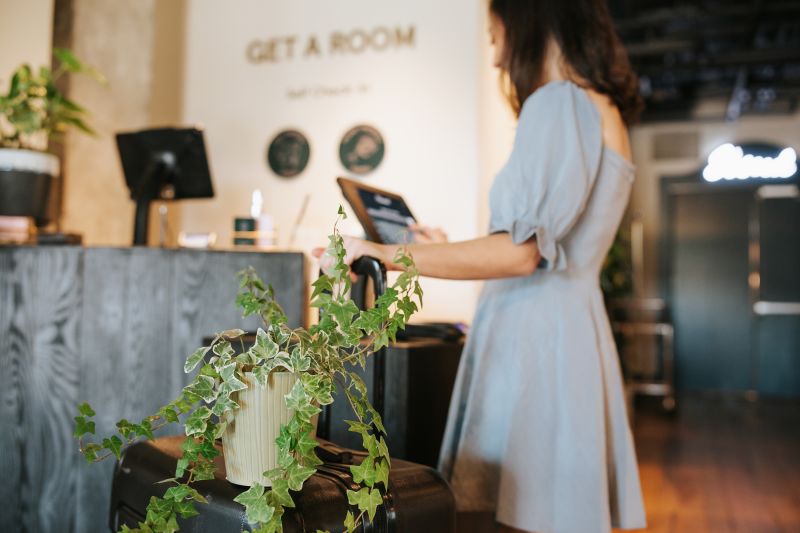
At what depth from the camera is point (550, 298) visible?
130 cm

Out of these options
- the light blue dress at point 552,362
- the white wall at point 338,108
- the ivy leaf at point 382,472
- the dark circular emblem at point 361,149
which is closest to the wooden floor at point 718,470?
the light blue dress at point 552,362

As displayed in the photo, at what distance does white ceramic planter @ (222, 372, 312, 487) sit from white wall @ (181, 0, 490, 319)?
7.84 feet

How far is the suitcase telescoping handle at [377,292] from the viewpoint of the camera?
1.00m

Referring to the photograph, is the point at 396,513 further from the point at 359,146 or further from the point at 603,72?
the point at 359,146

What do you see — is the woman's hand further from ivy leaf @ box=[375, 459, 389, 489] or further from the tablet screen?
ivy leaf @ box=[375, 459, 389, 489]

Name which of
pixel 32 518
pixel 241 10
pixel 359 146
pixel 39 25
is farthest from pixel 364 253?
pixel 241 10

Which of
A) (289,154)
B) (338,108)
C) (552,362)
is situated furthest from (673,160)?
(552,362)

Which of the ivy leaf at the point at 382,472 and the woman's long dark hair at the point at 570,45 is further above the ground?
the woman's long dark hair at the point at 570,45

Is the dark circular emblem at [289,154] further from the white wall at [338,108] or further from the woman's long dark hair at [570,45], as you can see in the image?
the woman's long dark hair at [570,45]

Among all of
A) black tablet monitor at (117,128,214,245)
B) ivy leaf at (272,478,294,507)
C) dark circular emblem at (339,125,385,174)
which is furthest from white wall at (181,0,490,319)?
ivy leaf at (272,478,294,507)

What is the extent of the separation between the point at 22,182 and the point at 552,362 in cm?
213

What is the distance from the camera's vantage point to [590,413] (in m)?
1.24

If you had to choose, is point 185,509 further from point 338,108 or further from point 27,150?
point 338,108

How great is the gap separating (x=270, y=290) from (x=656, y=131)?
7950 mm
